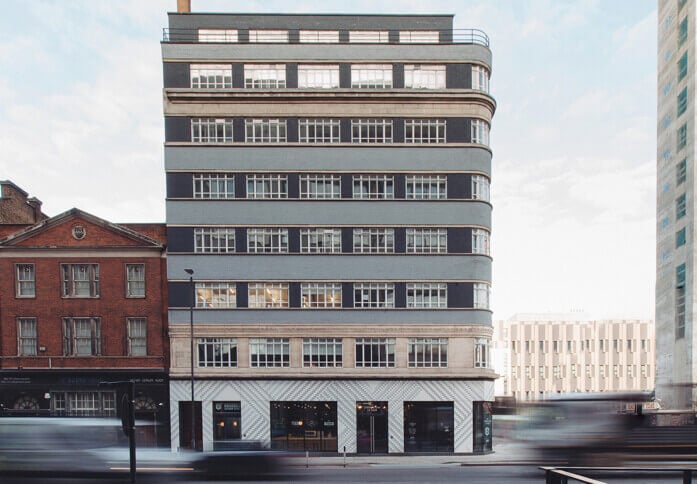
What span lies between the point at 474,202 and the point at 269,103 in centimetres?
1424

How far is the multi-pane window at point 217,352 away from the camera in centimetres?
3491

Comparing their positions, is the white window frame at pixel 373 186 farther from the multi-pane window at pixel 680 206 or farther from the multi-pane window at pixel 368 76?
the multi-pane window at pixel 680 206

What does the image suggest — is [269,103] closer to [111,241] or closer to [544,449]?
[111,241]

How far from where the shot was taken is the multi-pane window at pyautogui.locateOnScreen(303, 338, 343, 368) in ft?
114

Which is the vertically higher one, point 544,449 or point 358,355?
point 358,355

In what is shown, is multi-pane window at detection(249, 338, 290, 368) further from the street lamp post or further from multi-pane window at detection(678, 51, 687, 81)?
multi-pane window at detection(678, 51, 687, 81)

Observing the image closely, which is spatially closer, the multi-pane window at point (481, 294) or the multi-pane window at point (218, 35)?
the multi-pane window at point (481, 294)

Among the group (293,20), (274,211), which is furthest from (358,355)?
(293,20)

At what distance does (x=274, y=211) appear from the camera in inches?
1394

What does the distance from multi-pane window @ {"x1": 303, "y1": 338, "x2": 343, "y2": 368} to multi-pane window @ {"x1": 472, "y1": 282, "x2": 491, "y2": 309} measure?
347 inches

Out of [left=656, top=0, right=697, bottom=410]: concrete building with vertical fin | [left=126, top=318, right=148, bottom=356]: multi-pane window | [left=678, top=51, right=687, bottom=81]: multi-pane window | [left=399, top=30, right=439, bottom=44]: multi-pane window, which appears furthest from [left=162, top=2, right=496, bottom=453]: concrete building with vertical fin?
[left=678, top=51, right=687, bottom=81]: multi-pane window

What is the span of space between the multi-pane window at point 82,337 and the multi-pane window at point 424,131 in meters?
22.7

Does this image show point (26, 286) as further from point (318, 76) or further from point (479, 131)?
point (479, 131)

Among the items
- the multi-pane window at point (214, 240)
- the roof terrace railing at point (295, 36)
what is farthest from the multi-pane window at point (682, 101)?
the multi-pane window at point (214, 240)
